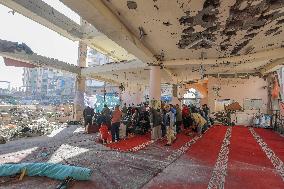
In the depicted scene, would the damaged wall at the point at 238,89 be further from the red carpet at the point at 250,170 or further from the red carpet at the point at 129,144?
the red carpet at the point at 129,144

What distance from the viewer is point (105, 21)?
20.1 feet

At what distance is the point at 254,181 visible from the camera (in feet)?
19.3

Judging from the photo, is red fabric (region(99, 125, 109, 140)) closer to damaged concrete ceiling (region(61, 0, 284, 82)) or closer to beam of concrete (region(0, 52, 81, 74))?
damaged concrete ceiling (region(61, 0, 284, 82))

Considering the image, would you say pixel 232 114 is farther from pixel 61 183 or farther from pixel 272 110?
pixel 61 183

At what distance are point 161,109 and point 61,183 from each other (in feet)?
25.0

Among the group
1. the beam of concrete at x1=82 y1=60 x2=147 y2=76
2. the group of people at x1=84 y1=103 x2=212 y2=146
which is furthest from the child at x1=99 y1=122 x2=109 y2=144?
the beam of concrete at x1=82 y1=60 x2=147 y2=76

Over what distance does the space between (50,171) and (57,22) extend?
8.69m

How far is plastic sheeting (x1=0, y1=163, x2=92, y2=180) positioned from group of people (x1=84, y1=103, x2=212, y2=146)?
5011 mm

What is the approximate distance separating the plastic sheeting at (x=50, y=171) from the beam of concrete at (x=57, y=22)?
21.4 ft

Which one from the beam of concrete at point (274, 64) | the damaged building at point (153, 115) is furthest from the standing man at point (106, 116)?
the beam of concrete at point (274, 64)

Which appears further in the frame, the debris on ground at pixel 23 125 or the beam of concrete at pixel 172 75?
the beam of concrete at pixel 172 75

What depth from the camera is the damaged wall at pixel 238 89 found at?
1888cm

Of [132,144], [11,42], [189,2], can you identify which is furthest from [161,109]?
[11,42]

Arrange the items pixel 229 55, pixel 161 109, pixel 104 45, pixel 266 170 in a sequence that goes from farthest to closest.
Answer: pixel 104 45 → pixel 161 109 → pixel 229 55 → pixel 266 170
